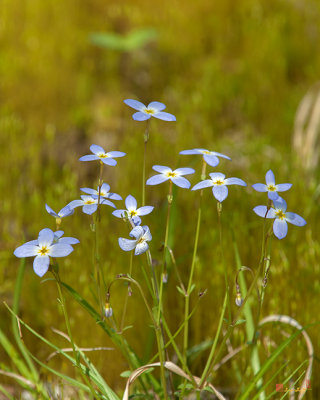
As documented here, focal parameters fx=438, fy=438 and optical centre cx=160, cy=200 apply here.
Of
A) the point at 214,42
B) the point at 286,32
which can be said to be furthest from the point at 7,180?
the point at 286,32

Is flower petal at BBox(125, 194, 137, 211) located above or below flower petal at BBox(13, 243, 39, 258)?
above

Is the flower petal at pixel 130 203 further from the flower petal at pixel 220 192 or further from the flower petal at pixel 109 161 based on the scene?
the flower petal at pixel 220 192

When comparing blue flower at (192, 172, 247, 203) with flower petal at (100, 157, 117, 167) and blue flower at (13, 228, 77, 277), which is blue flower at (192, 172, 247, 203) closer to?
flower petal at (100, 157, 117, 167)

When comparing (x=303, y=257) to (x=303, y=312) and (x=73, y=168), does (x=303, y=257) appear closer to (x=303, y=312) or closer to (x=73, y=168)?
(x=303, y=312)

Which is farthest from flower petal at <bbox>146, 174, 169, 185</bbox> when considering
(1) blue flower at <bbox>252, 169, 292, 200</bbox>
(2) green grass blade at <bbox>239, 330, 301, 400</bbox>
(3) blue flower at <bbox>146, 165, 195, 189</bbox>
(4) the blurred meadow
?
(4) the blurred meadow

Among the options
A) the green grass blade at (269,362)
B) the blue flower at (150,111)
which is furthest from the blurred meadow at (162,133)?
the blue flower at (150,111)

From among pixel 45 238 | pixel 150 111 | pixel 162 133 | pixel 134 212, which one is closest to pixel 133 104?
pixel 150 111

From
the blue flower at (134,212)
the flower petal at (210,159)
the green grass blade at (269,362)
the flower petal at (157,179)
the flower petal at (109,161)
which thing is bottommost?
the green grass blade at (269,362)
